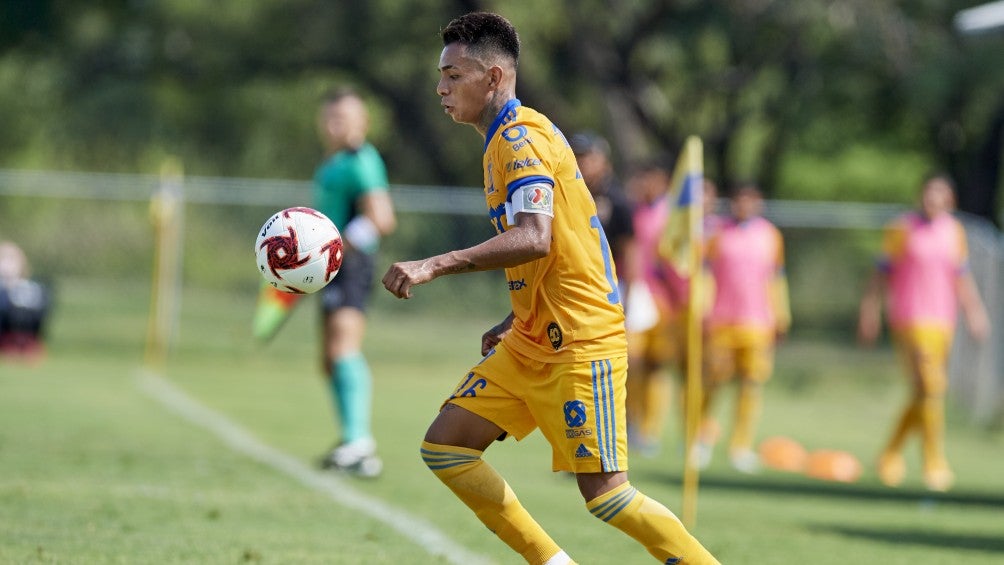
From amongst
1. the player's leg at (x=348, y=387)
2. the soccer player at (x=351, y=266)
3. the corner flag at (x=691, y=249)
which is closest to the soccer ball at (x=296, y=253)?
the corner flag at (x=691, y=249)

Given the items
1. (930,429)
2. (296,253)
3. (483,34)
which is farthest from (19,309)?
(483,34)

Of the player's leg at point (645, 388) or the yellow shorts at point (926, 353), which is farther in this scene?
the player's leg at point (645, 388)

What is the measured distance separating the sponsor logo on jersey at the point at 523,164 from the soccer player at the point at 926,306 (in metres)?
7.70

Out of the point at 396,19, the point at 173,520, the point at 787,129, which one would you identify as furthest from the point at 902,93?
the point at 173,520

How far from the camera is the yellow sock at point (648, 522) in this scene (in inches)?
209

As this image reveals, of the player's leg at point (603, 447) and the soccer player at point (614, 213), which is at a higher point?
the soccer player at point (614, 213)

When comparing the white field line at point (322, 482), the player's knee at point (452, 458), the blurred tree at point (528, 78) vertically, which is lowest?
the white field line at point (322, 482)

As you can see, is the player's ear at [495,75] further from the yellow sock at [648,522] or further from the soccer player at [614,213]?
the soccer player at [614,213]

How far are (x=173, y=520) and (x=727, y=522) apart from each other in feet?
11.1

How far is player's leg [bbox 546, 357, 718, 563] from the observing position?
17.3 feet

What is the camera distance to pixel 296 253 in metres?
5.52

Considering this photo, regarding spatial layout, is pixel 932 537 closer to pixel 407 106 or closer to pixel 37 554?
pixel 37 554

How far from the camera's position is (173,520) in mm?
7664

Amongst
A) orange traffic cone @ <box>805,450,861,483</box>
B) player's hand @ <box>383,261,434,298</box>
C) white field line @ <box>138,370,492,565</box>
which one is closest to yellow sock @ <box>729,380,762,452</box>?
orange traffic cone @ <box>805,450,861,483</box>
